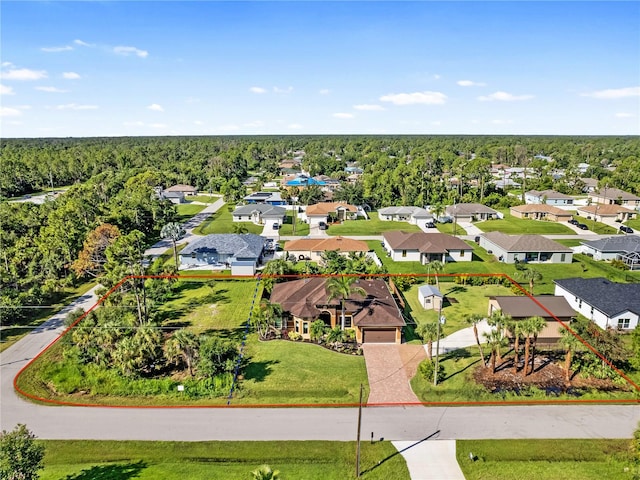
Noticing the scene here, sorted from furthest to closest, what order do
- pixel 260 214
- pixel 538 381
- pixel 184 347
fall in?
pixel 260 214
pixel 184 347
pixel 538 381

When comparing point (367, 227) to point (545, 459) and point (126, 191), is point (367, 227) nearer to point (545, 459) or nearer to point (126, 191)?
point (126, 191)

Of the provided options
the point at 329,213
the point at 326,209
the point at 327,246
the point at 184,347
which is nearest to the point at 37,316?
the point at 184,347

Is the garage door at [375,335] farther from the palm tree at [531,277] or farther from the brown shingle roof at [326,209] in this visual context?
the brown shingle roof at [326,209]

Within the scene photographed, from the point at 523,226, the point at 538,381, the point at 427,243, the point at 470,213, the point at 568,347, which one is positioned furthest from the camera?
the point at 470,213

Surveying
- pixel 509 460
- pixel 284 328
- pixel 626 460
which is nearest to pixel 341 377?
pixel 284 328

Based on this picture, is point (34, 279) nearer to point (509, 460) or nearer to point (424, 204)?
point (509, 460)

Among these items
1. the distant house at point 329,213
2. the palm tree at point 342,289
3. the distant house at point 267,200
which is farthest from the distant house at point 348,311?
the distant house at point 267,200
